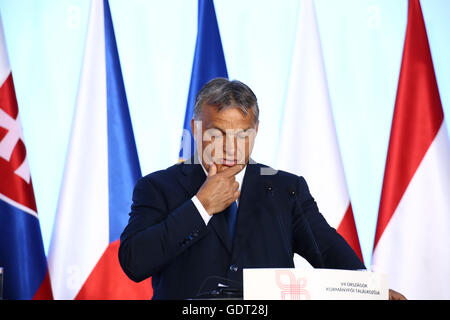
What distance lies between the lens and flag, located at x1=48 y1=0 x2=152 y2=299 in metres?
3.38

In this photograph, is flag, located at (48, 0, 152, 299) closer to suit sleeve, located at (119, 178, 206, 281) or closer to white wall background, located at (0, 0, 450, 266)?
white wall background, located at (0, 0, 450, 266)

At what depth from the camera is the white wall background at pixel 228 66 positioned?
3.84 metres

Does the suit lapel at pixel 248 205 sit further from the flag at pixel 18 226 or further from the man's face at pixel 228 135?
the flag at pixel 18 226

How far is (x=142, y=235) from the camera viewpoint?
1.77m

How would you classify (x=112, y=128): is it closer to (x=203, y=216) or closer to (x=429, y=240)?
(x=203, y=216)

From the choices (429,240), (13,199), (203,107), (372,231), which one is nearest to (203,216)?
(203,107)

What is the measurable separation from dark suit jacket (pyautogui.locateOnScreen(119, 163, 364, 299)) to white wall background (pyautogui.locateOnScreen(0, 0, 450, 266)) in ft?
5.99

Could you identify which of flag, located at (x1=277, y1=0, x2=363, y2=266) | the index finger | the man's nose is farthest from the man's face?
flag, located at (x1=277, y1=0, x2=363, y2=266)

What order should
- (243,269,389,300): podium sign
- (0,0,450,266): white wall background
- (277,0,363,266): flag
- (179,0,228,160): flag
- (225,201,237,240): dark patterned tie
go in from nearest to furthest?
1. (243,269,389,300): podium sign
2. (225,201,237,240): dark patterned tie
3. (277,0,363,266): flag
4. (179,0,228,160): flag
5. (0,0,450,266): white wall background

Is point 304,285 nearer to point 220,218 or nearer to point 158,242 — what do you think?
point 158,242

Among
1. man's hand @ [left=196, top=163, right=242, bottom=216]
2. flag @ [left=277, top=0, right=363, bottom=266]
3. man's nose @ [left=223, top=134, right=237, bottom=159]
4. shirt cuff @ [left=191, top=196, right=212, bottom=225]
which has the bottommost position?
shirt cuff @ [left=191, top=196, right=212, bottom=225]

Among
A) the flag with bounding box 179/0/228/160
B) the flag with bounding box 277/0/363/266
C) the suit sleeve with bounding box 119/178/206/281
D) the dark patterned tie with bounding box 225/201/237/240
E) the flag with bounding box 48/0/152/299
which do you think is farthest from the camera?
the flag with bounding box 179/0/228/160

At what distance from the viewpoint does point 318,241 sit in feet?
6.49

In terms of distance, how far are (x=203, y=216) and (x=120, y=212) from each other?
1775 mm
